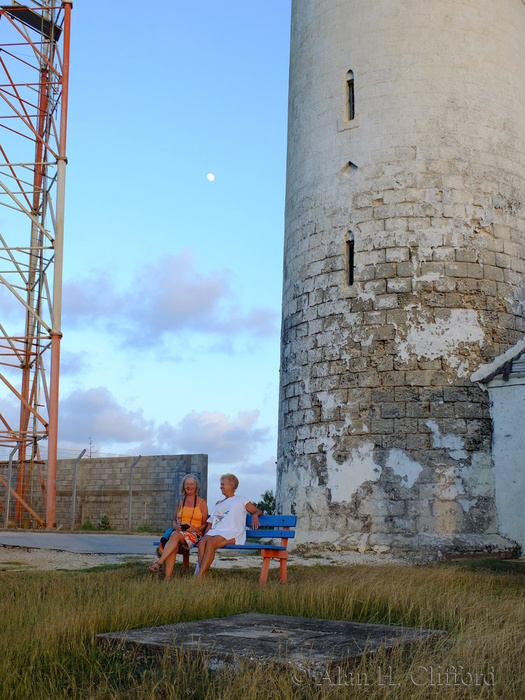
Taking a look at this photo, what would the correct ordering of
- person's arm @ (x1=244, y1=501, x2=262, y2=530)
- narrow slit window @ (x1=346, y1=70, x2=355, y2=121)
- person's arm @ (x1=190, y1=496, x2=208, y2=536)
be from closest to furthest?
person's arm @ (x1=244, y1=501, x2=262, y2=530), person's arm @ (x1=190, y1=496, x2=208, y2=536), narrow slit window @ (x1=346, y1=70, x2=355, y2=121)

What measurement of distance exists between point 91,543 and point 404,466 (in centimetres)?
546

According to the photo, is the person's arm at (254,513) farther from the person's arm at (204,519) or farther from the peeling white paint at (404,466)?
the peeling white paint at (404,466)

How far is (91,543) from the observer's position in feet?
43.6

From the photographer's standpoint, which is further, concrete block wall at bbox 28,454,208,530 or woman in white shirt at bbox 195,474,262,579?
concrete block wall at bbox 28,454,208,530

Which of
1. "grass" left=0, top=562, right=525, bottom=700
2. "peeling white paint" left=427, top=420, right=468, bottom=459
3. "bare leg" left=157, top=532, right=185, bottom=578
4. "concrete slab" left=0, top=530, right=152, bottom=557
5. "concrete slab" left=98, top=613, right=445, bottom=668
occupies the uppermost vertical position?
"peeling white paint" left=427, top=420, right=468, bottom=459

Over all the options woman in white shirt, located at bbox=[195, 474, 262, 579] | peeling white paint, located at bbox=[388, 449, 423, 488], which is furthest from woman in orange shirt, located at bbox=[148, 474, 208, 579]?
peeling white paint, located at bbox=[388, 449, 423, 488]

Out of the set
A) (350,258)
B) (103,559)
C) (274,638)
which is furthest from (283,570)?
(350,258)

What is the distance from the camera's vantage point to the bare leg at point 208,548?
292 inches

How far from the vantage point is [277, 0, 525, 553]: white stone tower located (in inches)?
442

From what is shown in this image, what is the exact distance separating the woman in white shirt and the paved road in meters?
3.87

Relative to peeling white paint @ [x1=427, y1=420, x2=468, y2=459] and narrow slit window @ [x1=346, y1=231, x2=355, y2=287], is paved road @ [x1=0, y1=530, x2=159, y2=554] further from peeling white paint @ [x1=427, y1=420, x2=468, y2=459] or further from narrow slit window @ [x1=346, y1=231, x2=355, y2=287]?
narrow slit window @ [x1=346, y1=231, x2=355, y2=287]

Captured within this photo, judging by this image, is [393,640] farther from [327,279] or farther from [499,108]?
[499,108]

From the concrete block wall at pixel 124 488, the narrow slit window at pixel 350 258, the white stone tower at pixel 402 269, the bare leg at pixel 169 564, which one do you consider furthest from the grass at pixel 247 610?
the concrete block wall at pixel 124 488

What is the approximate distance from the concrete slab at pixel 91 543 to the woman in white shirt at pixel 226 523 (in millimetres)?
A: 3280
